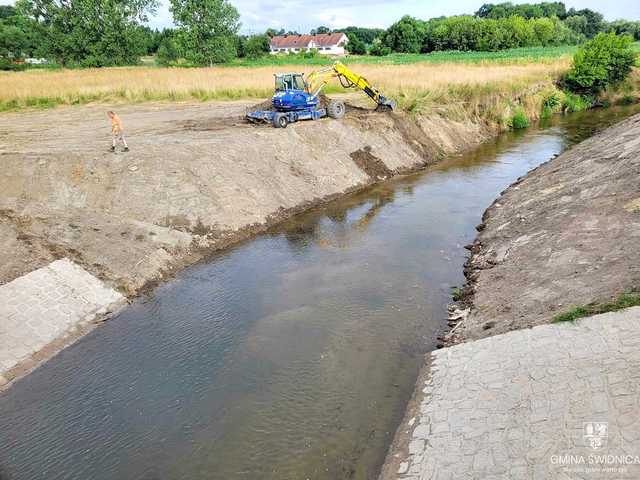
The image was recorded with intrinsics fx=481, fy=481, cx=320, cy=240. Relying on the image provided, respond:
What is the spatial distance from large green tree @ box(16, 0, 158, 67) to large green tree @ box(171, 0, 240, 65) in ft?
25.8

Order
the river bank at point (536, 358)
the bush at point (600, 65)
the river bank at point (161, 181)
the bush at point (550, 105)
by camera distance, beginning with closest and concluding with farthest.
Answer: the river bank at point (536, 358)
the river bank at point (161, 181)
the bush at point (550, 105)
the bush at point (600, 65)

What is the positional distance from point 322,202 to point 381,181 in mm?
4737

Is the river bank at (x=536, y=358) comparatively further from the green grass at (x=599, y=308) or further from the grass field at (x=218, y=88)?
the grass field at (x=218, y=88)

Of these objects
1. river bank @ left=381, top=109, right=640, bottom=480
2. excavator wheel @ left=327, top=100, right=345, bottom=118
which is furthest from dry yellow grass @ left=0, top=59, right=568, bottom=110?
river bank @ left=381, top=109, right=640, bottom=480

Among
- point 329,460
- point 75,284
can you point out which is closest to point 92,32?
point 75,284

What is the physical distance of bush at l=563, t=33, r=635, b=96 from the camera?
1684 inches

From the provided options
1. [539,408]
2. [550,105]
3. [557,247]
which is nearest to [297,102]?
[557,247]

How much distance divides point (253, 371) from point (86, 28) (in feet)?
209

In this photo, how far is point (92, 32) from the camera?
6044cm

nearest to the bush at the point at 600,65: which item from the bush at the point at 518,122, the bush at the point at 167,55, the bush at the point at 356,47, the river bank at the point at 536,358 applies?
the bush at the point at 518,122

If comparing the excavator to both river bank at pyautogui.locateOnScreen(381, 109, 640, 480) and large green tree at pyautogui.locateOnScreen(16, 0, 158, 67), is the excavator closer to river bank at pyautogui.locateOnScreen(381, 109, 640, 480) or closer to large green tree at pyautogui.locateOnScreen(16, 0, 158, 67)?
river bank at pyautogui.locateOnScreen(381, 109, 640, 480)

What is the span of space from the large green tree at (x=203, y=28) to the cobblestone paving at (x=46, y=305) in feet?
165

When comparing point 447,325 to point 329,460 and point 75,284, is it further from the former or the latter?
point 75,284

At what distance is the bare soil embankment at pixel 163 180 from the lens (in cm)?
1562
